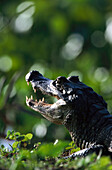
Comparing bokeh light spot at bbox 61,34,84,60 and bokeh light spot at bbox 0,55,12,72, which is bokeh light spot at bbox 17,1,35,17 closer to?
bokeh light spot at bbox 0,55,12,72

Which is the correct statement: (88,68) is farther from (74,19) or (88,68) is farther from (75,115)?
(75,115)

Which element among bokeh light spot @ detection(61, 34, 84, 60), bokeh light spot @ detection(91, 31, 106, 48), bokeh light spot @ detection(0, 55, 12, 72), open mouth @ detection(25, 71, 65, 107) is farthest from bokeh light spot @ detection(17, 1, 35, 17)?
open mouth @ detection(25, 71, 65, 107)

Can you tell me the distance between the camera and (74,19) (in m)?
8.07

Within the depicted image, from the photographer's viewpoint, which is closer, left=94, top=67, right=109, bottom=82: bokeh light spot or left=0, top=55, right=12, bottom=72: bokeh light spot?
left=0, top=55, right=12, bottom=72: bokeh light spot

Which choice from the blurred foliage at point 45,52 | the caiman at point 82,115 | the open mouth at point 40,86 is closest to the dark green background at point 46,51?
the blurred foliage at point 45,52

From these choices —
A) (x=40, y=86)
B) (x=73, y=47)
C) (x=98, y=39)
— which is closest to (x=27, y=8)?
(x=73, y=47)

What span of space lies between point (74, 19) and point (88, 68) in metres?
2.63

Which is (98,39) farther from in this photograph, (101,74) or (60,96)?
(60,96)

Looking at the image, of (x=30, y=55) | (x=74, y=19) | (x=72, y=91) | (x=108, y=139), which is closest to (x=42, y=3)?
(x=74, y=19)

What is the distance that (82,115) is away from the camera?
4.07 m

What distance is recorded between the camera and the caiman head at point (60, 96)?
162 inches

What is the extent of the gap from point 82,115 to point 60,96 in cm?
35

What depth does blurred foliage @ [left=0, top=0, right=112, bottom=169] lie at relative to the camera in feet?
27.4

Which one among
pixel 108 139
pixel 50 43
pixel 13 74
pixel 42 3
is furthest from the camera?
pixel 50 43
